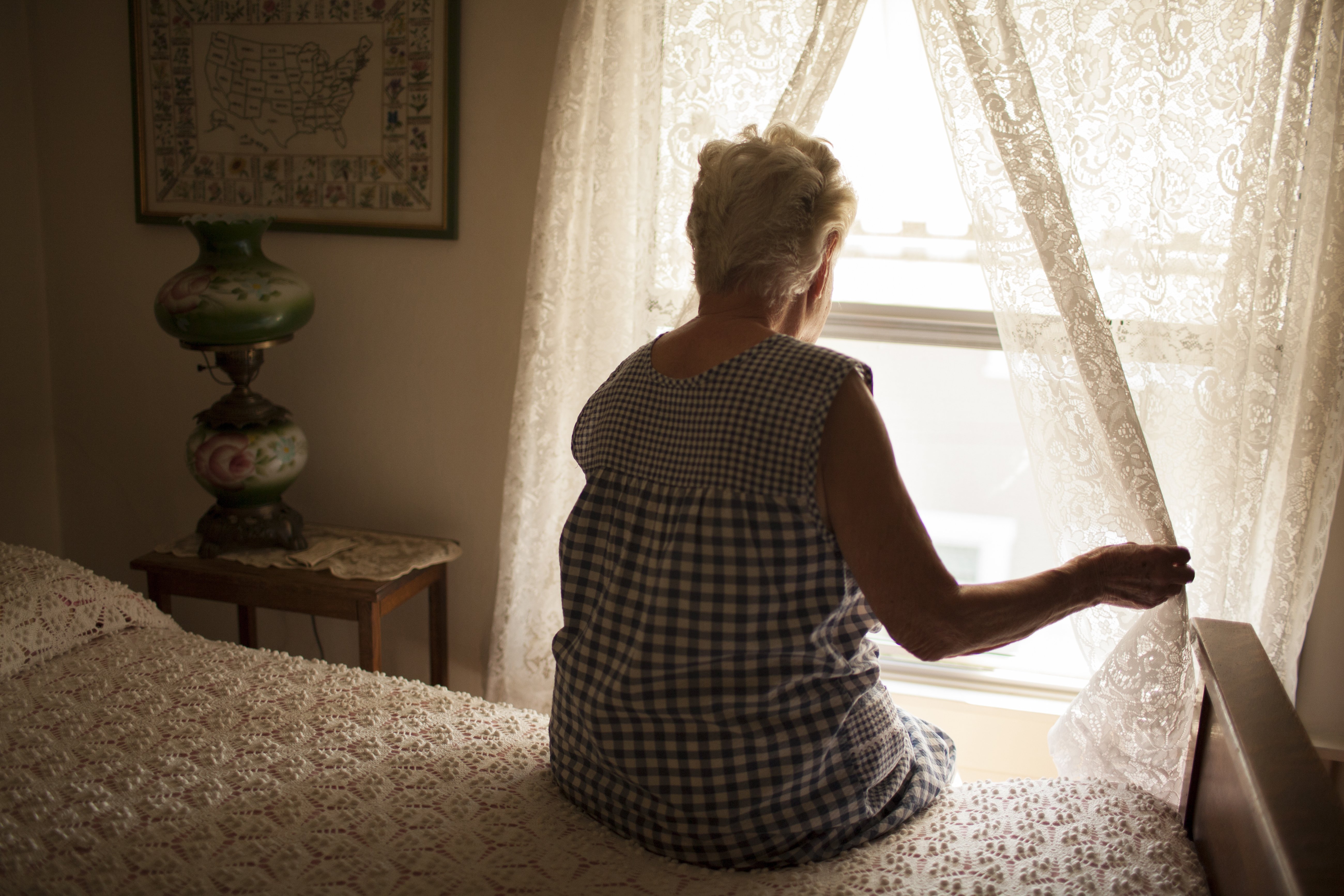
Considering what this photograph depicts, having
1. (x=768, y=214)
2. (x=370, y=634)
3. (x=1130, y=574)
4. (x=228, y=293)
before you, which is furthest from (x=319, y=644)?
(x=1130, y=574)

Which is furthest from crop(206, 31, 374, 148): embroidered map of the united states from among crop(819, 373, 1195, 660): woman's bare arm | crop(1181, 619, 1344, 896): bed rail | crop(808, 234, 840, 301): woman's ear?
crop(1181, 619, 1344, 896): bed rail

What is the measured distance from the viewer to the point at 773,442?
1.12 metres

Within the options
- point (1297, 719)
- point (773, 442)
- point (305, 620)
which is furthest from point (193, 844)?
point (305, 620)

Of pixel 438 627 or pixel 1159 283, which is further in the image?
A: pixel 438 627

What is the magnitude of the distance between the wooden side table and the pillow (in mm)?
213

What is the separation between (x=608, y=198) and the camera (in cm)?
200

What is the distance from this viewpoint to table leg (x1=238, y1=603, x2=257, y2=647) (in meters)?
2.45

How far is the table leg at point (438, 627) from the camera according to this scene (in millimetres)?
2285

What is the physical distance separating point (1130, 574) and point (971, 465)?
1001 mm

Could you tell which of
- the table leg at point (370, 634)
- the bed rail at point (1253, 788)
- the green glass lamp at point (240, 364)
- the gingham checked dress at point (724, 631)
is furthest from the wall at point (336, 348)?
the bed rail at point (1253, 788)

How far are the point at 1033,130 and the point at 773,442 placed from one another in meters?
0.93

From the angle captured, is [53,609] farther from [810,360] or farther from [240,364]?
[810,360]

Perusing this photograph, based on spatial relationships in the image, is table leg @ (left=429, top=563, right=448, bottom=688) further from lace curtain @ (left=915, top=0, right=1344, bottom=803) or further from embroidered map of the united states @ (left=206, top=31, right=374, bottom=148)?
lace curtain @ (left=915, top=0, right=1344, bottom=803)

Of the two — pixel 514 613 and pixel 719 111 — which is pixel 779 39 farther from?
pixel 514 613
